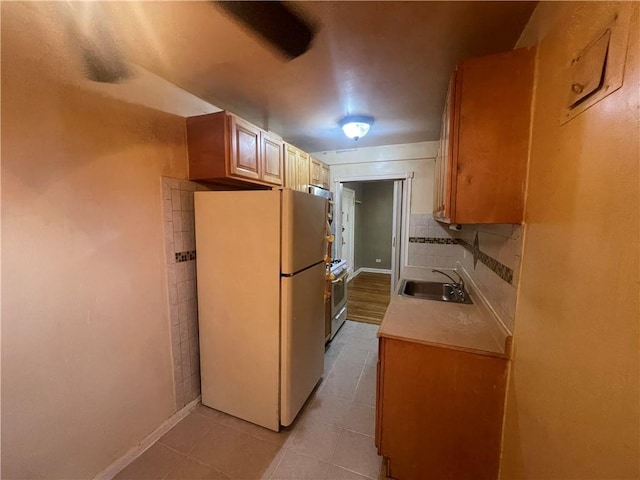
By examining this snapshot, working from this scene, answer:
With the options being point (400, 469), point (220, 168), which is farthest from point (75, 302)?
point (400, 469)

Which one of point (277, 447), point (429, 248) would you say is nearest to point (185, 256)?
point (277, 447)

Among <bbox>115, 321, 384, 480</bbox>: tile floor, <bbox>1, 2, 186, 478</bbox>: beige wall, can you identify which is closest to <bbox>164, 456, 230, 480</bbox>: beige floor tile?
<bbox>115, 321, 384, 480</bbox>: tile floor

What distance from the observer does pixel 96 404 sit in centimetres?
136

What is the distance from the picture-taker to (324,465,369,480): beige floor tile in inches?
56.2

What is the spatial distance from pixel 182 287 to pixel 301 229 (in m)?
0.98

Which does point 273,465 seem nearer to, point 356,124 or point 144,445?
point 144,445

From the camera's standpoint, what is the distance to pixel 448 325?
4.69 ft

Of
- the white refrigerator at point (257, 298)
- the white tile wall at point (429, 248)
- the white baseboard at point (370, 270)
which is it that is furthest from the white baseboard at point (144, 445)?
the white baseboard at point (370, 270)

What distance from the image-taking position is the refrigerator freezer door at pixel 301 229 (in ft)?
5.13

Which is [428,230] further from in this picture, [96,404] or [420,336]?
[96,404]

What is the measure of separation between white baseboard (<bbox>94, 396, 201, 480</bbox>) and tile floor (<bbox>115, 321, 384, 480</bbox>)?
0.03m

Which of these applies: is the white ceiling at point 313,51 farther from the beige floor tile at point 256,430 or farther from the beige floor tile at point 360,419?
the beige floor tile at point 360,419

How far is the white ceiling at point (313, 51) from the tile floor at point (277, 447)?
214cm

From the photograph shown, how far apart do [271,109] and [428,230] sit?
2239 millimetres
